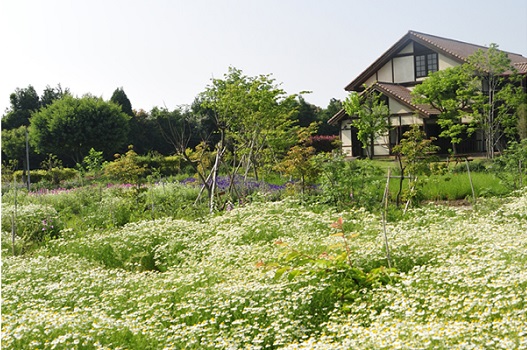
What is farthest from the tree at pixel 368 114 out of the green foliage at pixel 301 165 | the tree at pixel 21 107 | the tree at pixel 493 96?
the tree at pixel 21 107

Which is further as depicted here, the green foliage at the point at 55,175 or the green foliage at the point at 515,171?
the green foliage at the point at 55,175

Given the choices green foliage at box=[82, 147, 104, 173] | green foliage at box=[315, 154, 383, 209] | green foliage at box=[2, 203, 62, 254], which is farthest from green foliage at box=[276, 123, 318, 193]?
green foliage at box=[82, 147, 104, 173]

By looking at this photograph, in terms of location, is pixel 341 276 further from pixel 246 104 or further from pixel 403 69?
pixel 403 69

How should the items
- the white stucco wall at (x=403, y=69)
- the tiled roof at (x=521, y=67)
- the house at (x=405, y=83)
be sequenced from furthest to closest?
the white stucco wall at (x=403, y=69)
the house at (x=405, y=83)
the tiled roof at (x=521, y=67)

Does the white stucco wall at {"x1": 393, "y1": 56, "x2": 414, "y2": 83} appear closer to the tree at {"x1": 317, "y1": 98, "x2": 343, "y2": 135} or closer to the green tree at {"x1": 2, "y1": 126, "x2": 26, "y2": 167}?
the tree at {"x1": 317, "y1": 98, "x2": 343, "y2": 135}

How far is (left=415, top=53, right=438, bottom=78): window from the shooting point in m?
30.6

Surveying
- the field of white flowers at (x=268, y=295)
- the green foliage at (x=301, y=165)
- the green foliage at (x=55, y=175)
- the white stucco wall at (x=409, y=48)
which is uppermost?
the white stucco wall at (x=409, y=48)

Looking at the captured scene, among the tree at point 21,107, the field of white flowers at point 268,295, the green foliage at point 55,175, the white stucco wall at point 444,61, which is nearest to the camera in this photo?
A: the field of white flowers at point 268,295

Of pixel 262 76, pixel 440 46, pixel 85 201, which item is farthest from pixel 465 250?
pixel 440 46

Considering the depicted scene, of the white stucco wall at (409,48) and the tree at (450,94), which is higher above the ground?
the white stucco wall at (409,48)

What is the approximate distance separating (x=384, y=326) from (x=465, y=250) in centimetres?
265

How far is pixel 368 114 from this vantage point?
28.9m

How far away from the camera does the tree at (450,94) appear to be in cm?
2658

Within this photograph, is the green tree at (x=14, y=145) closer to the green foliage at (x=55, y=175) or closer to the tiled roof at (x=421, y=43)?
the green foliage at (x=55, y=175)
